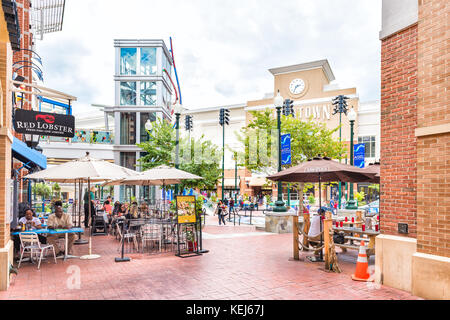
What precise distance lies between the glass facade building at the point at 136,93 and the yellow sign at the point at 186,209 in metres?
20.5

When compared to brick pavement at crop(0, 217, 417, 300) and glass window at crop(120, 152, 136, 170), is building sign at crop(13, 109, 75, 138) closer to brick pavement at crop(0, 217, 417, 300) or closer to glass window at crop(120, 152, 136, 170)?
brick pavement at crop(0, 217, 417, 300)

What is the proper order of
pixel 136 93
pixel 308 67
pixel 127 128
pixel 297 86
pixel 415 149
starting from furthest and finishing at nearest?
pixel 297 86 < pixel 308 67 < pixel 127 128 < pixel 136 93 < pixel 415 149

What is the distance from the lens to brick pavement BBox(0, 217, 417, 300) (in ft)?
19.8

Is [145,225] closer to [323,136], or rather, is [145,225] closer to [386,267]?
[386,267]

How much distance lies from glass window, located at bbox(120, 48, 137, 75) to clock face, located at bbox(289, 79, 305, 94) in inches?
1049

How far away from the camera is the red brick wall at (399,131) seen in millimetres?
6457

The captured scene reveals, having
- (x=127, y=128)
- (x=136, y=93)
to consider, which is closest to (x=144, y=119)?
(x=127, y=128)

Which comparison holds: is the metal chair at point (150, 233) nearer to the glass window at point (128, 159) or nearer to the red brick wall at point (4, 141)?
the red brick wall at point (4, 141)

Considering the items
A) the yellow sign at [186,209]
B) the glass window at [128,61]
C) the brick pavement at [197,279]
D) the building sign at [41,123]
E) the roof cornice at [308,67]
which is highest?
the roof cornice at [308,67]

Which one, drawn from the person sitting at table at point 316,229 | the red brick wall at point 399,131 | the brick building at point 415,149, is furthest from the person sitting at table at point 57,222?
the red brick wall at point 399,131

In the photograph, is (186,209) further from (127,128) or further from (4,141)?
(127,128)

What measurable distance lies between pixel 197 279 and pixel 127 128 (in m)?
25.0

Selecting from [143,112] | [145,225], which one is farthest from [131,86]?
[145,225]

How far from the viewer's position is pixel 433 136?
5.79m
